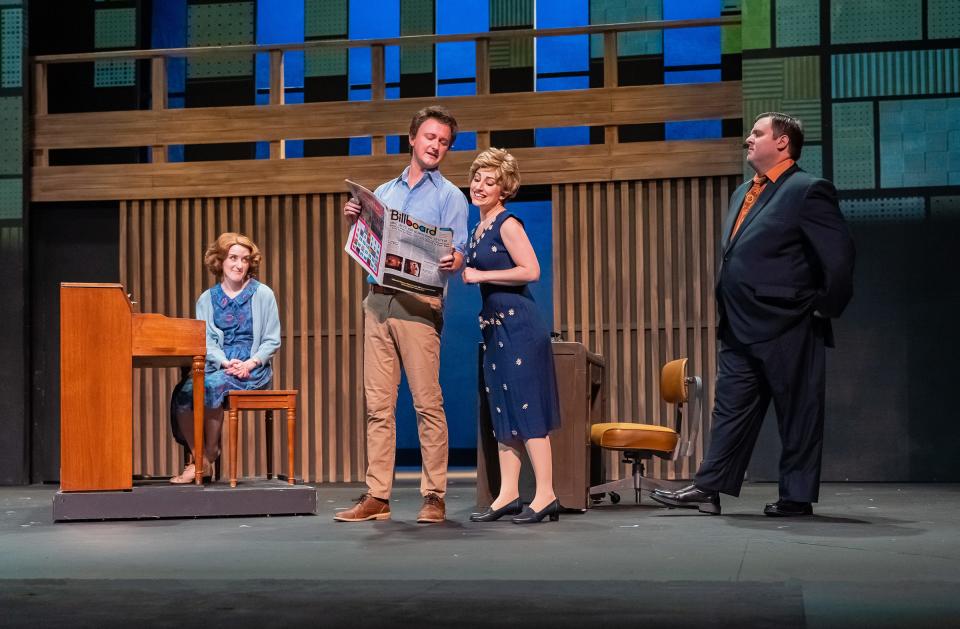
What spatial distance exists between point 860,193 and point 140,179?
4.71 m

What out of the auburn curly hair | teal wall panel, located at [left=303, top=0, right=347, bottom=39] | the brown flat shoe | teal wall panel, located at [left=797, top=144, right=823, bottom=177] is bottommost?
the brown flat shoe

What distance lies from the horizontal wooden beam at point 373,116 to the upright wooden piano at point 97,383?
3.12 m

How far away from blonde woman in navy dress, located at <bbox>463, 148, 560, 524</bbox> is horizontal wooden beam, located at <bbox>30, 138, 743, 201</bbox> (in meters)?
2.97

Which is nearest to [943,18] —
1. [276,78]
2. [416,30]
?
[416,30]

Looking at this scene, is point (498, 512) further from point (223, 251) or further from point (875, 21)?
point (875, 21)

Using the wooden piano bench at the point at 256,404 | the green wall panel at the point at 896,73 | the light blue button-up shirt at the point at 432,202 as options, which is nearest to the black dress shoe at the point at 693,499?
the light blue button-up shirt at the point at 432,202

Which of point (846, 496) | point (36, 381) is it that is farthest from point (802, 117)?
point (36, 381)

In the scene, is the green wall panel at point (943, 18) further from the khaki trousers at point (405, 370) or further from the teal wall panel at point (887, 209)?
the khaki trousers at point (405, 370)

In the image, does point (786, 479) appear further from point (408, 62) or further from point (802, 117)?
point (408, 62)

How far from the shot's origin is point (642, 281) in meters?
7.69

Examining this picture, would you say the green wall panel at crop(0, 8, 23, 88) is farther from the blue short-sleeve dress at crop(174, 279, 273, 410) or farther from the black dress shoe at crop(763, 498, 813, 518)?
the black dress shoe at crop(763, 498, 813, 518)

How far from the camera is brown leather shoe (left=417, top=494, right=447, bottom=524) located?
4691 mm

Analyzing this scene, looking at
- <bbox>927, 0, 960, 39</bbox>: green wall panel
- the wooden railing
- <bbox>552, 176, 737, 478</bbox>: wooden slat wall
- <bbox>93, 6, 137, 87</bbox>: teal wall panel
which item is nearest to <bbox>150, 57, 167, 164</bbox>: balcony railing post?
the wooden railing

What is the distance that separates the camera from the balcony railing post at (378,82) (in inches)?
313
